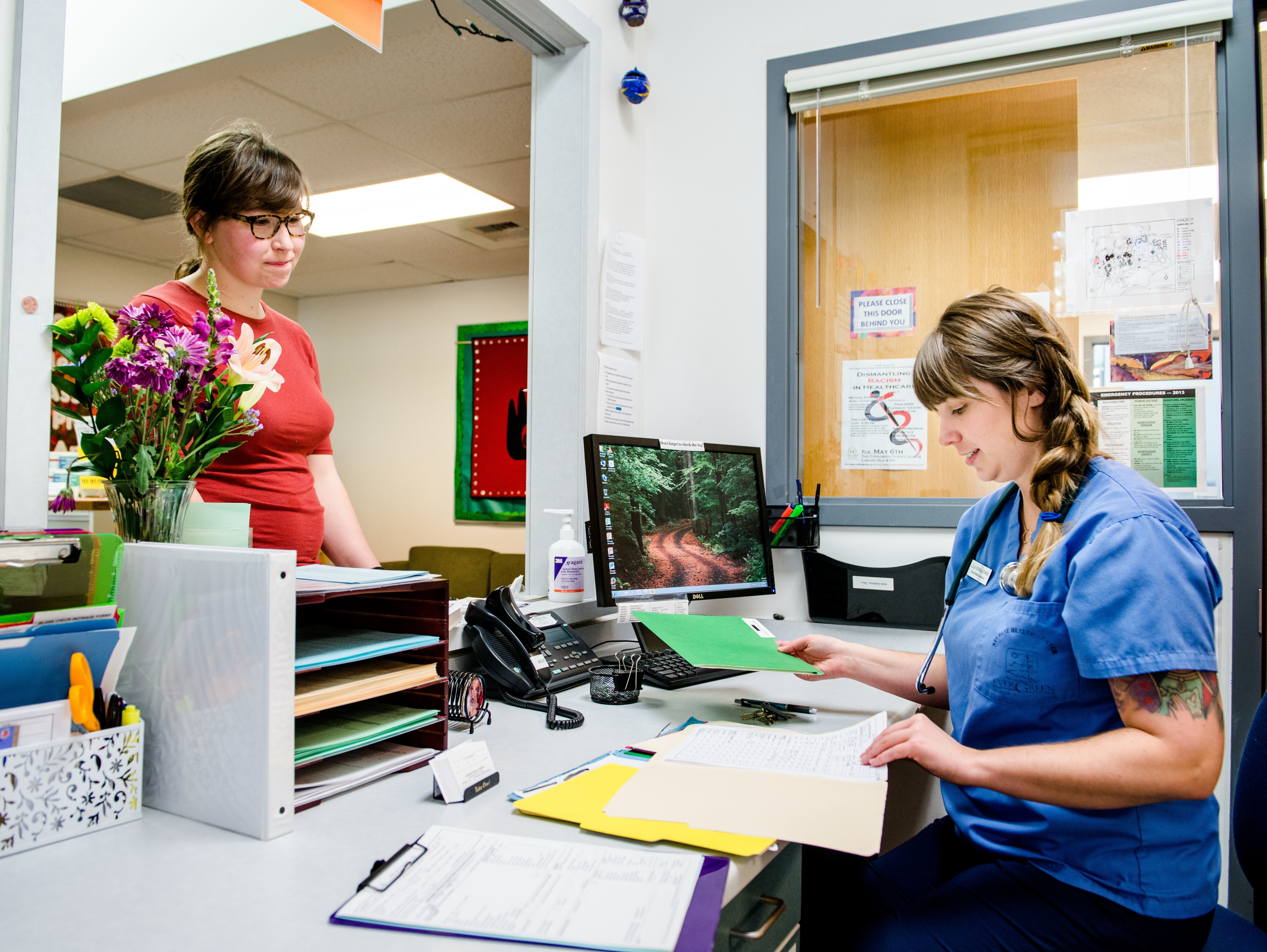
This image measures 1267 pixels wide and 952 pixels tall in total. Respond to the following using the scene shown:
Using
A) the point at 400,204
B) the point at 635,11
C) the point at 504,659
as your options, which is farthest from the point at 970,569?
the point at 400,204

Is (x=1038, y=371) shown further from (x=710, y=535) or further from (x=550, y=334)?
(x=550, y=334)

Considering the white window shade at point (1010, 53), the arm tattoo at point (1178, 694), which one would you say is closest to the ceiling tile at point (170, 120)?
the white window shade at point (1010, 53)

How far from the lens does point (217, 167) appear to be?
1.37 metres

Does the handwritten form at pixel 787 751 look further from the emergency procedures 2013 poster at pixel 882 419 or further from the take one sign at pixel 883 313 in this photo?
the take one sign at pixel 883 313

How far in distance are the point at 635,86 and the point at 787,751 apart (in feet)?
5.98

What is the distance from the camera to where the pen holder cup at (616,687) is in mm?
1423

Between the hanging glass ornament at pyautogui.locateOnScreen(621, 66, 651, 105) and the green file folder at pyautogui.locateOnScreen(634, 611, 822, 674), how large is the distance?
4.86 ft

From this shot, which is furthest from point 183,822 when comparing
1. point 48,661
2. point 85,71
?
point 85,71

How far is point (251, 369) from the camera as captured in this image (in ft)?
3.48

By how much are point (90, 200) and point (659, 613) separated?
436 cm

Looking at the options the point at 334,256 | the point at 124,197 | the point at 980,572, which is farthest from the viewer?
the point at 334,256

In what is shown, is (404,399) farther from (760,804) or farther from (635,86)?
(760,804)

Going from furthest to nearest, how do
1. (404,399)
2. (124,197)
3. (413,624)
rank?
(404,399) → (124,197) → (413,624)

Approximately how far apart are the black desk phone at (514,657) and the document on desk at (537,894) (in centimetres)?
55
